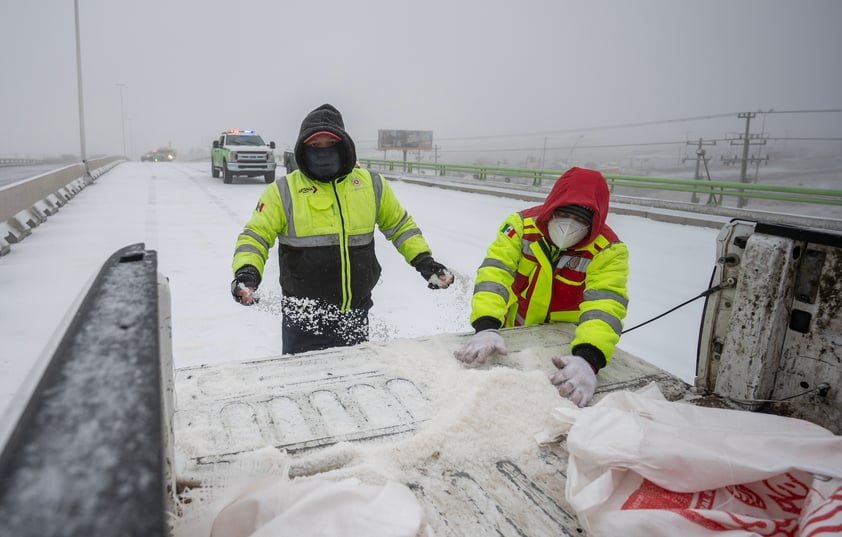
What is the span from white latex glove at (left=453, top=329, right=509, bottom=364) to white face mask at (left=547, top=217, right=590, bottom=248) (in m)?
0.63

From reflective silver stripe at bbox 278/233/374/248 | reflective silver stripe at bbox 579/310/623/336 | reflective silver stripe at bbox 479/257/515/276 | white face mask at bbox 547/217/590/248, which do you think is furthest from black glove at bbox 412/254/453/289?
reflective silver stripe at bbox 579/310/623/336

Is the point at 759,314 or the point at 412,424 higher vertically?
the point at 759,314

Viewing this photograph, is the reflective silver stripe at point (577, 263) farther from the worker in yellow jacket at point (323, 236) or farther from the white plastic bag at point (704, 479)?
the white plastic bag at point (704, 479)

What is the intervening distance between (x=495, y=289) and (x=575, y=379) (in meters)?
0.74

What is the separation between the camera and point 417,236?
367 centimetres

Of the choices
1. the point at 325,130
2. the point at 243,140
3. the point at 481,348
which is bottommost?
the point at 481,348

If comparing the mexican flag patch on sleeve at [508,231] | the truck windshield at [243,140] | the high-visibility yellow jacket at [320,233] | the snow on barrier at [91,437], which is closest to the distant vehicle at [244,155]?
the truck windshield at [243,140]

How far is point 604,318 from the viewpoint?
2.47 metres

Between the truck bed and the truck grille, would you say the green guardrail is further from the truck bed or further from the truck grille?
the truck bed

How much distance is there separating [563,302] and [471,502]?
69.2 inches

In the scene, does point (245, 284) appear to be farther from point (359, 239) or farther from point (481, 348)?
point (481, 348)

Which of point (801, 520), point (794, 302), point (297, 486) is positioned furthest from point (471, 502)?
point (794, 302)

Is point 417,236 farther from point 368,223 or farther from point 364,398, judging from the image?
point 364,398

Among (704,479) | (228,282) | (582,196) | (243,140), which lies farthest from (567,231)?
(243,140)
